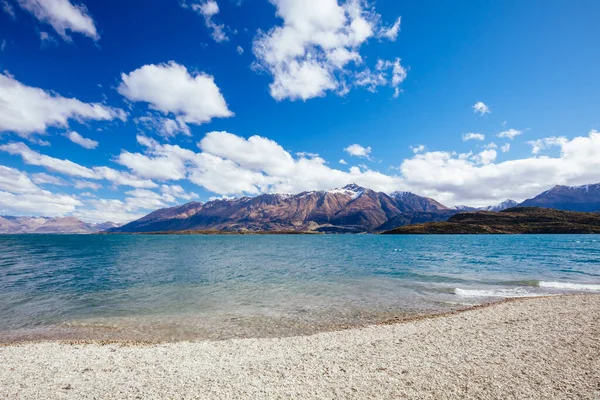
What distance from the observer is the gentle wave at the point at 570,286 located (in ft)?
102

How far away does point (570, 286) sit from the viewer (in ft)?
107

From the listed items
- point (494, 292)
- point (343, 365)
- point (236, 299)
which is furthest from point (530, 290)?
point (236, 299)

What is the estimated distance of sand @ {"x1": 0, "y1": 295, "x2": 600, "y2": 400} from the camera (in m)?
10.4

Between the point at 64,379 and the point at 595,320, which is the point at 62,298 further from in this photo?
the point at 595,320

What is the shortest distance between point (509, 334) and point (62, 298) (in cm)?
3915

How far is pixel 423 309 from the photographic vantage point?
24.2 m

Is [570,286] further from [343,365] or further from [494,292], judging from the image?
[343,365]

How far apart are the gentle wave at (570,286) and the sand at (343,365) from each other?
17.5 m

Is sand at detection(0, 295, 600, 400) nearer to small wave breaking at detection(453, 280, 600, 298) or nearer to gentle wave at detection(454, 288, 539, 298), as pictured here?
gentle wave at detection(454, 288, 539, 298)

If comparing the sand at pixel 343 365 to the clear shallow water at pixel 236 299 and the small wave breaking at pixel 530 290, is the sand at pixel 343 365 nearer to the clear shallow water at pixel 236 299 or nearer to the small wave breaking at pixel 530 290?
the clear shallow water at pixel 236 299

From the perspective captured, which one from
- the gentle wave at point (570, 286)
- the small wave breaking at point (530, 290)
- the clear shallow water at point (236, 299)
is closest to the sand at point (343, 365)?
the clear shallow water at point (236, 299)

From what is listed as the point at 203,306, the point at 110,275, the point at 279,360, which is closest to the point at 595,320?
the point at 279,360

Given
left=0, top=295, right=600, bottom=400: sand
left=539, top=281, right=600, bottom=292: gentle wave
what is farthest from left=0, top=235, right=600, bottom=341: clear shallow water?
left=0, top=295, right=600, bottom=400: sand

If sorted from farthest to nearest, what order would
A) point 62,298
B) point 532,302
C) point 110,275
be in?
point 110,275
point 62,298
point 532,302
